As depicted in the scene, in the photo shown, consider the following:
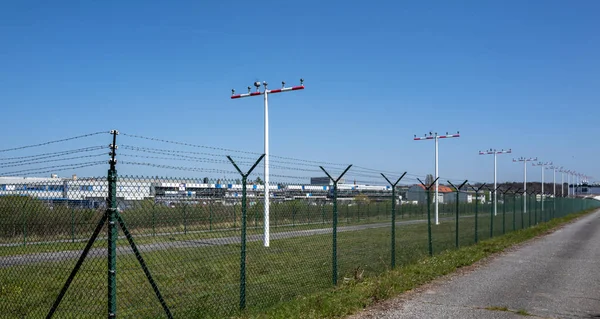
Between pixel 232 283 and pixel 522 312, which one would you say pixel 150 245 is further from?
pixel 522 312

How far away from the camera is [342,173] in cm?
969

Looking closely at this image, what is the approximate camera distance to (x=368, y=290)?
9.33 m

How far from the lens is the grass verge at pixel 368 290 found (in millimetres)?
7723

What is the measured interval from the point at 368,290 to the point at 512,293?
271 centimetres

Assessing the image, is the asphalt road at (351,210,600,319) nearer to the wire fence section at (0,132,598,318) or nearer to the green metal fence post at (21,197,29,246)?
the wire fence section at (0,132,598,318)

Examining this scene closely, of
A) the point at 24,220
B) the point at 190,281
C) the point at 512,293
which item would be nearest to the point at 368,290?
the point at 512,293

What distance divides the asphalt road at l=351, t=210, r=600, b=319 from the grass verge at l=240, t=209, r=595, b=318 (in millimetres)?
242

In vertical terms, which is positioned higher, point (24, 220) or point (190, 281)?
point (24, 220)

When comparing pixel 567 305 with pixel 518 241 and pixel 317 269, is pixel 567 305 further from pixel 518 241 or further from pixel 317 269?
pixel 518 241

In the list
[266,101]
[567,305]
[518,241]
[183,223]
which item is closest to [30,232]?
[183,223]

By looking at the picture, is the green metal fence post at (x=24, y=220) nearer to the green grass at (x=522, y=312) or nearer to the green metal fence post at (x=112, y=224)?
the green metal fence post at (x=112, y=224)

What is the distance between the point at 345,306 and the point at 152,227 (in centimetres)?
314

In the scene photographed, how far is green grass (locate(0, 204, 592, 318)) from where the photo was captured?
801 cm

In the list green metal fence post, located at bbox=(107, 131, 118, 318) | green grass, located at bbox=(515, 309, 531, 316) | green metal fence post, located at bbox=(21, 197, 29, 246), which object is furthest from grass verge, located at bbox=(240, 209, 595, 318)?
green metal fence post, located at bbox=(21, 197, 29, 246)
